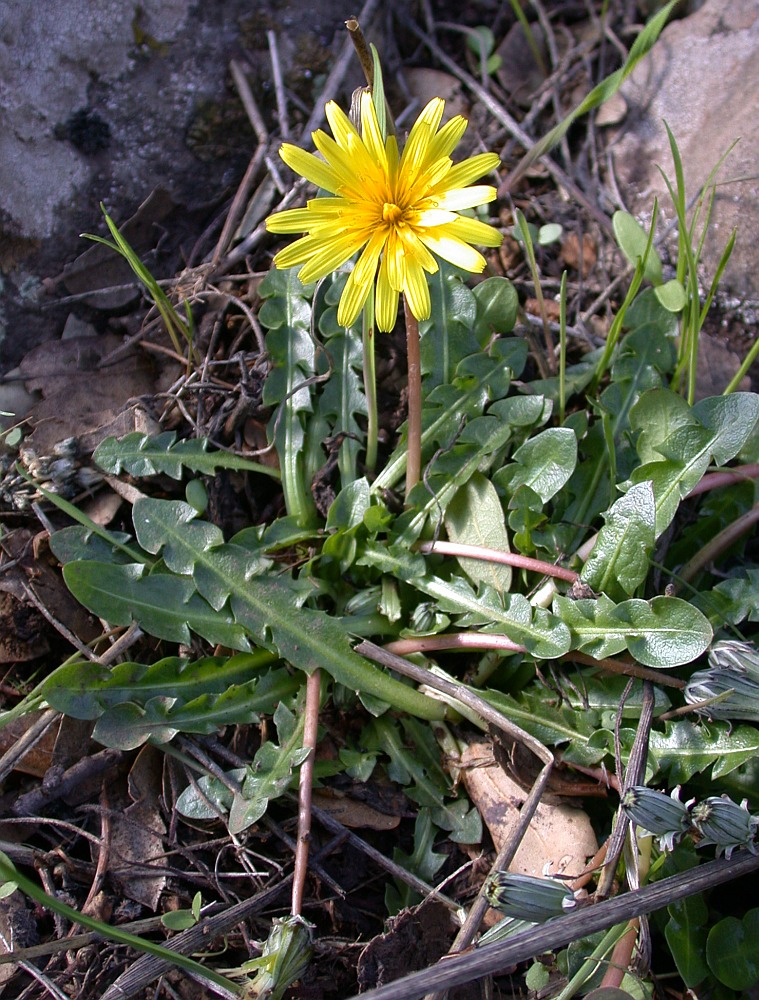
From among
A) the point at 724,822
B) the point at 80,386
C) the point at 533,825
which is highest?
the point at 80,386

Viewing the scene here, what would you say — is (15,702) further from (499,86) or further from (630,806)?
(499,86)

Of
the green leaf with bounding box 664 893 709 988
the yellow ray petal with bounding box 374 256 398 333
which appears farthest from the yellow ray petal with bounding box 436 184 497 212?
the green leaf with bounding box 664 893 709 988

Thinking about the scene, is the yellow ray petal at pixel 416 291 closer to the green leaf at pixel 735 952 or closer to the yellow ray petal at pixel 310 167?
the yellow ray petal at pixel 310 167

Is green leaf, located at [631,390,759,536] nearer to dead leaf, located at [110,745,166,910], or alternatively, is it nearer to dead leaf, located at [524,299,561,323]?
dead leaf, located at [524,299,561,323]

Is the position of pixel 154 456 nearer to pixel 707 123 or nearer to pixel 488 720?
pixel 488 720

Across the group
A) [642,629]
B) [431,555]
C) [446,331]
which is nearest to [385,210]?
[446,331]

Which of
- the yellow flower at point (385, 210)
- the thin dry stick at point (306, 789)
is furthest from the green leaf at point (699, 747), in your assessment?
the yellow flower at point (385, 210)
